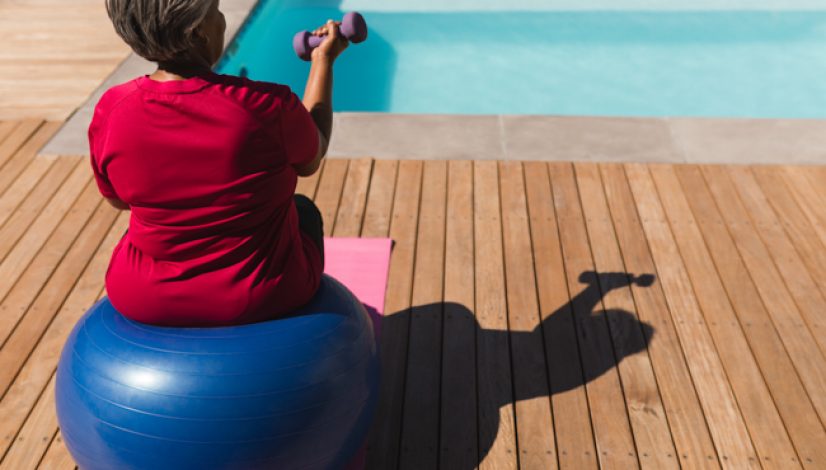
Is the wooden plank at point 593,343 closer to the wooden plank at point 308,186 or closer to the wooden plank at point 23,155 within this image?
the wooden plank at point 308,186

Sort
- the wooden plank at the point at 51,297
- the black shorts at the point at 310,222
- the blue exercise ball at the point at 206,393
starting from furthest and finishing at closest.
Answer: the wooden plank at the point at 51,297 < the black shorts at the point at 310,222 < the blue exercise ball at the point at 206,393

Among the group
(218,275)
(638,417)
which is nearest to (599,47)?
(638,417)

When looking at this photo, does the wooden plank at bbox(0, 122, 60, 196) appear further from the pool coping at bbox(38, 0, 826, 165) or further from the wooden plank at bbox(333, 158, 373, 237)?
the wooden plank at bbox(333, 158, 373, 237)

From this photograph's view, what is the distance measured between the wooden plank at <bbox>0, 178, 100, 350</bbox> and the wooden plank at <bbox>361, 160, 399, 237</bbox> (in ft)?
3.42

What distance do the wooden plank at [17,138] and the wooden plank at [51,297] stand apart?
669mm

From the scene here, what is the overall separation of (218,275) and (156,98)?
0.38 m

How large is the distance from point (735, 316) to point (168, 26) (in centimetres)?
193

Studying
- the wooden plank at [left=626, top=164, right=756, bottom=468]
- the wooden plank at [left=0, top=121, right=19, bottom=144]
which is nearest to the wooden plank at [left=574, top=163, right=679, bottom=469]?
the wooden plank at [left=626, top=164, right=756, bottom=468]

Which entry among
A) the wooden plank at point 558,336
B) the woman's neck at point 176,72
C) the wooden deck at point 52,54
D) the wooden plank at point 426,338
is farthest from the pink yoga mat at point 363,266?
the wooden deck at point 52,54

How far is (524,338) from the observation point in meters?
2.56

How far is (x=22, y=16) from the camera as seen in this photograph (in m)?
4.99

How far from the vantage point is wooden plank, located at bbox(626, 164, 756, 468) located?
2.21 m

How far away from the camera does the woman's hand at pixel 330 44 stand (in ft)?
6.23

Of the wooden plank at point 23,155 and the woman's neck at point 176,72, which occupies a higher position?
the woman's neck at point 176,72
